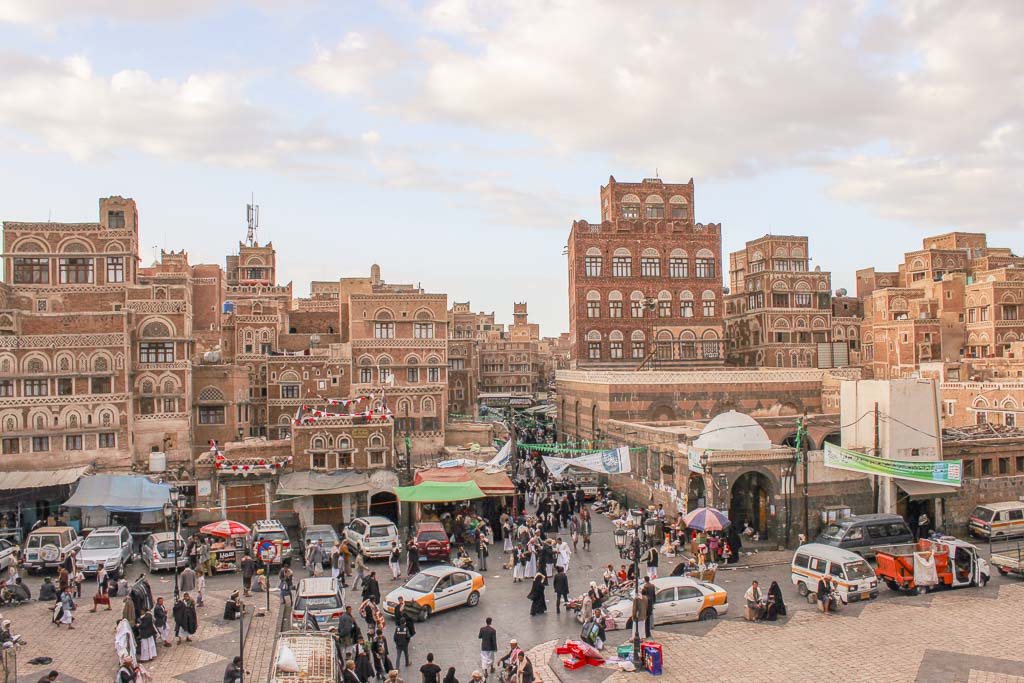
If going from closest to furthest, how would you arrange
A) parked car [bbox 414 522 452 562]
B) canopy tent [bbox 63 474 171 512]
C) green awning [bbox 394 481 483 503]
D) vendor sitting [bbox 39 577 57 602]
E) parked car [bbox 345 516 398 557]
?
vendor sitting [bbox 39 577 57 602], parked car [bbox 414 522 452 562], parked car [bbox 345 516 398 557], green awning [bbox 394 481 483 503], canopy tent [bbox 63 474 171 512]

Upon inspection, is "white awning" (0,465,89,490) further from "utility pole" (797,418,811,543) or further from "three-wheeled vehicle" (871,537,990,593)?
"three-wheeled vehicle" (871,537,990,593)

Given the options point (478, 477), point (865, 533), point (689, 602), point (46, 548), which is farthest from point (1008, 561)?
point (46, 548)

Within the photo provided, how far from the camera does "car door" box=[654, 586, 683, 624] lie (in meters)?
22.9

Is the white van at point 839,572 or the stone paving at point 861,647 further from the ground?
the white van at point 839,572

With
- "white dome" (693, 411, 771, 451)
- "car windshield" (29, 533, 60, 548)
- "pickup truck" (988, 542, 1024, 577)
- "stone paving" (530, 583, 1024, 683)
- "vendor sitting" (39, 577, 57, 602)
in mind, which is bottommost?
"stone paving" (530, 583, 1024, 683)

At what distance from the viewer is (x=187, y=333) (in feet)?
142

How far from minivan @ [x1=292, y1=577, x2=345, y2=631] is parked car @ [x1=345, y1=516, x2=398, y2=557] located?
673 centimetres

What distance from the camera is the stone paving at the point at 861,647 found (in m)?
19.5

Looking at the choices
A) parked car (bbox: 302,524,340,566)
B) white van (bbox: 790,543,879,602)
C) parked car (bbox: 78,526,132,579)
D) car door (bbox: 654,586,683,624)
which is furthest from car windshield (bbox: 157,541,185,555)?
white van (bbox: 790,543,879,602)

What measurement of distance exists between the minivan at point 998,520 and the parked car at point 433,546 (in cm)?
2137

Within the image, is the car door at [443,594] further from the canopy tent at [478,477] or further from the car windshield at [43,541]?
the car windshield at [43,541]

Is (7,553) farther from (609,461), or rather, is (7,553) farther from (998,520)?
(998,520)

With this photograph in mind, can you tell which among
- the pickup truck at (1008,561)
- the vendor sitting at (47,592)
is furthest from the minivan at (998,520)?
the vendor sitting at (47,592)

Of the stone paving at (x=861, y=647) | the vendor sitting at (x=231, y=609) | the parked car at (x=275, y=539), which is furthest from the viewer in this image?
the parked car at (x=275, y=539)
